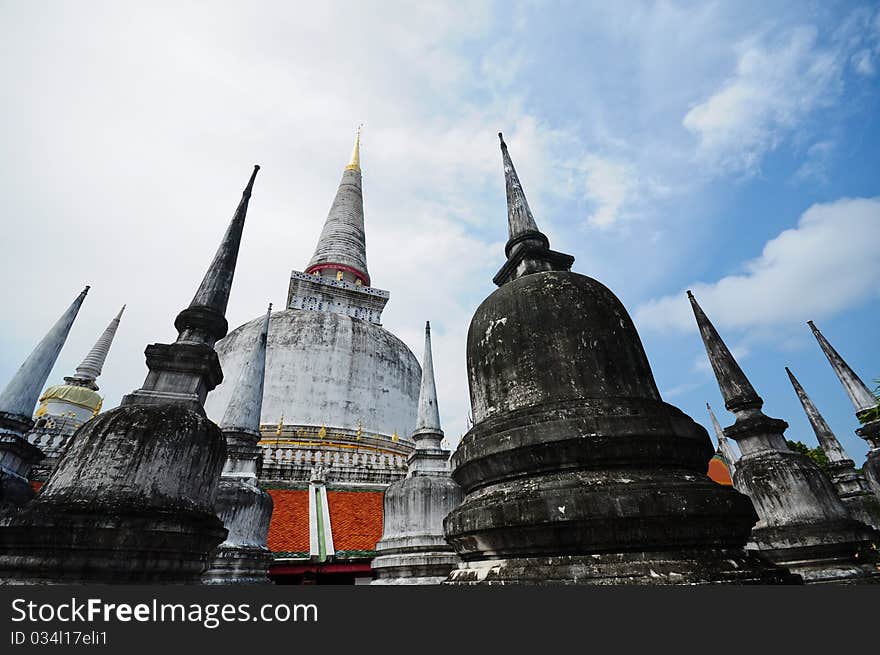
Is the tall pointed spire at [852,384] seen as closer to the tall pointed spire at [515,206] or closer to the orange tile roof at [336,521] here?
the tall pointed spire at [515,206]

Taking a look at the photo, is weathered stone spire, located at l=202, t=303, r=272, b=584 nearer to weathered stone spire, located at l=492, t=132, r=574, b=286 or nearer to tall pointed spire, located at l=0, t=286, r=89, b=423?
tall pointed spire, located at l=0, t=286, r=89, b=423

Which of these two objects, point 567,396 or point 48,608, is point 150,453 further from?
point 567,396

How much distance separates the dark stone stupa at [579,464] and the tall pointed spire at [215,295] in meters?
2.51

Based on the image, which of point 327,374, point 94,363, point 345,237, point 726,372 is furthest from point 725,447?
point 94,363

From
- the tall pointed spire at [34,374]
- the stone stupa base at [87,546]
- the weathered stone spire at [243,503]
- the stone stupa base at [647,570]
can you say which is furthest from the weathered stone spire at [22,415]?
the stone stupa base at [647,570]

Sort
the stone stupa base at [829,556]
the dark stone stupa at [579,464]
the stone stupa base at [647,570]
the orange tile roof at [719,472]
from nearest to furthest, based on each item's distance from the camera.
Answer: the stone stupa base at [647,570]
the dark stone stupa at [579,464]
the stone stupa base at [829,556]
the orange tile roof at [719,472]

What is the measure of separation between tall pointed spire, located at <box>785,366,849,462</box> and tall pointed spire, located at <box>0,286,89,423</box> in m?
16.4

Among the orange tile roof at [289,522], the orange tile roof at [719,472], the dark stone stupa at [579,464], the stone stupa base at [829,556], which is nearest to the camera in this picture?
the dark stone stupa at [579,464]

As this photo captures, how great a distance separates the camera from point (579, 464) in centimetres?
263

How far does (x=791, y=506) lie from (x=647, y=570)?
5.09 meters

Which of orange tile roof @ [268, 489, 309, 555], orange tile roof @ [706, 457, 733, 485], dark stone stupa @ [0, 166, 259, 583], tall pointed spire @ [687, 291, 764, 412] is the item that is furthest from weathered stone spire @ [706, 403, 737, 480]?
dark stone stupa @ [0, 166, 259, 583]

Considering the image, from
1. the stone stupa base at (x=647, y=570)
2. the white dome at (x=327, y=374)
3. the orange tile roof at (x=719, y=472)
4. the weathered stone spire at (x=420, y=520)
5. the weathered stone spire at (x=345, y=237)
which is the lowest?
the stone stupa base at (x=647, y=570)

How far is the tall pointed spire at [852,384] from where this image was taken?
324 inches

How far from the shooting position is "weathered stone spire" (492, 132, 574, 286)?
4.25 meters
